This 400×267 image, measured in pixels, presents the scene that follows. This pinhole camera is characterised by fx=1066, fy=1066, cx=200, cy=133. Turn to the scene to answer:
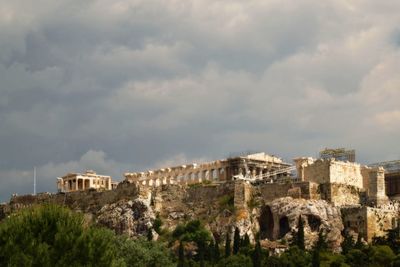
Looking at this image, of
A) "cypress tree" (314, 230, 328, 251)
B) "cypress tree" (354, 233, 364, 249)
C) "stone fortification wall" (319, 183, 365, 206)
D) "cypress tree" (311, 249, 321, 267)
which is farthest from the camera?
"stone fortification wall" (319, 183, 365, 206)

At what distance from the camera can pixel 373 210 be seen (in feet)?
388

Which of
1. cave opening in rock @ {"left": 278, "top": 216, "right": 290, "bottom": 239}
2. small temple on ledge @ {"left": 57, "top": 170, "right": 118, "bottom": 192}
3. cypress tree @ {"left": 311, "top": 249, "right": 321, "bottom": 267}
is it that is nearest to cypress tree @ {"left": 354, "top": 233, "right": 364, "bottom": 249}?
cypress tree @ {"left": 311, "top": 249, "right": 321, "bottom": 267}

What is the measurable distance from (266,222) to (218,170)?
68.1ft

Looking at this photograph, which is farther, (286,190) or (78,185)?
(78,185)

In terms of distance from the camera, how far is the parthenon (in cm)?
13925

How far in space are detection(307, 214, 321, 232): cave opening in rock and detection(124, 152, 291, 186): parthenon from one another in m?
19.9

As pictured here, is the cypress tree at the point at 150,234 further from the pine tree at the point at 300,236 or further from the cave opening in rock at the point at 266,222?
the pine tree at the point at 300,236

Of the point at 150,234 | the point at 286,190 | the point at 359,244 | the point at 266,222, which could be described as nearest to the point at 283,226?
the point at 266,222

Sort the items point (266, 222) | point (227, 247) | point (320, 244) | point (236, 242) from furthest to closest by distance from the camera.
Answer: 1. point (266, 222)
2. point (236, 242)
3. point (227, 247)
4. point (320, 244)

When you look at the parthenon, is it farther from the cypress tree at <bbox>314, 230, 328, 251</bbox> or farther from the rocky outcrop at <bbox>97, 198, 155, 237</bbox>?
the cypress tree at <bbox>314, 230, 328, 251</bbox>

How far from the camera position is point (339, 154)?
451 ft

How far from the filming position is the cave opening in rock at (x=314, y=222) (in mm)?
117250

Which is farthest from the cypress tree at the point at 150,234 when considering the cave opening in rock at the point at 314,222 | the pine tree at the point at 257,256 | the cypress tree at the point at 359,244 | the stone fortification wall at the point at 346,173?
the cypress tree at the point at 359,244

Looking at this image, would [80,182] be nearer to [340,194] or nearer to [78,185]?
[78,185]
